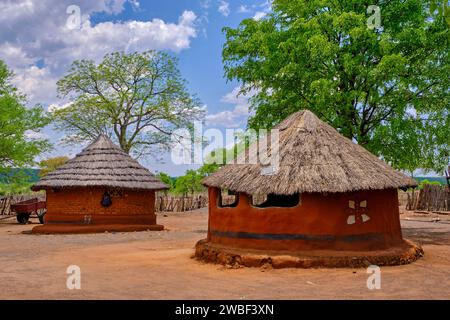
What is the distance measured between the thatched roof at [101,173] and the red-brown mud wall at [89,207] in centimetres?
52

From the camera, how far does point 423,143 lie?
59.0 feet

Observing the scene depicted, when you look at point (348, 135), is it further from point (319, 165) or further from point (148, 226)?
point (148, 226)

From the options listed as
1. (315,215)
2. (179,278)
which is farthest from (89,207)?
(315,215)

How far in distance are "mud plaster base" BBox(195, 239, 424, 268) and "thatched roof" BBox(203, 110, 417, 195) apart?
137 centimetres

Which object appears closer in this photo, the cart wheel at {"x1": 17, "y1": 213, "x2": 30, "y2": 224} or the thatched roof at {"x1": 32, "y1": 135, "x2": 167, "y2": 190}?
the thatched roof at {"x1": 32, "y1": 135, "x2": 167, "y2": 190}

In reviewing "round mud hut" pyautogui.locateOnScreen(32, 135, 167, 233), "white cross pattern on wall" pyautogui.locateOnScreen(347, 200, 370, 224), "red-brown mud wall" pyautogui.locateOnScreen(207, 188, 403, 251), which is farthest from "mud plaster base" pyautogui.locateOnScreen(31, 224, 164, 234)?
"white cross pattern on wall" pyautogui.locateOnScreen(347, 200, 370, 224)

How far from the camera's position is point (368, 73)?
16.7m

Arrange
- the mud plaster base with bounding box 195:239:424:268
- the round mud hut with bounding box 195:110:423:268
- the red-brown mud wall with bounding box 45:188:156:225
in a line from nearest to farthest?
the mud plaster base with bounding box 195:239:424:268 < the round mud hut with bounding box 195:110:423:268 < the red-brown mud wall with bounding box 45:188:156:225

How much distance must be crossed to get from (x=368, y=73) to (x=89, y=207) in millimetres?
12717

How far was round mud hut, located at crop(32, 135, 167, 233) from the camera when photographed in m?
20.8

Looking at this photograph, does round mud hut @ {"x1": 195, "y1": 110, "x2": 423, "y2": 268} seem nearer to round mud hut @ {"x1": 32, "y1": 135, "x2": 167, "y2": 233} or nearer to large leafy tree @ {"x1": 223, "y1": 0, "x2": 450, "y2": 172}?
large leafy tree @ {"x1": 223, "y1": 0, "x2": 450, "y2": 172}

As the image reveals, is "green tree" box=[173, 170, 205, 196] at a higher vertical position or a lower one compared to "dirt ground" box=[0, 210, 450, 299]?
higher
